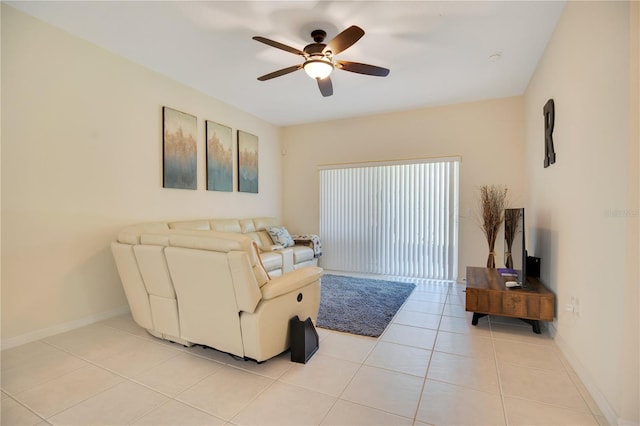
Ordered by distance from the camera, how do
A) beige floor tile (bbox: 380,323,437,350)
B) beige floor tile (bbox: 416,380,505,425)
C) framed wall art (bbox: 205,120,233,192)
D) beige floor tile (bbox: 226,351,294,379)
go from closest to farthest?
beige floor tile (bbox: 416,380,505,425) < beige floor tile (bbox: 226,351,294,379) < beige floor tile (bbox: 380,323,437,350) < framed wall art (bbox: 205,120,233,192)

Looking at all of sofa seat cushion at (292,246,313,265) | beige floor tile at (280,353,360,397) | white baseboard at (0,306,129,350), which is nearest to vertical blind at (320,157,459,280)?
sofa seat cushion at (292,246,313,265)

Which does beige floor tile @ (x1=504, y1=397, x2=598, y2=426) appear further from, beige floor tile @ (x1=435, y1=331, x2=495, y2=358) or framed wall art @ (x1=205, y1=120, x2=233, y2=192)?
framed wall art @ (x1=205, y1=120, x2=233, y2=192)

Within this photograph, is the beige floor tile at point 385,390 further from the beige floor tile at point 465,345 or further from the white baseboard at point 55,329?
the white baseboard at point 55,329

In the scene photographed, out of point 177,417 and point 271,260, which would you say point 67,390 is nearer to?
point 177,417

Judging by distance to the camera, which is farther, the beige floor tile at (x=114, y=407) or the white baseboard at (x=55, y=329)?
the white baseboard at (x=55, y=329)

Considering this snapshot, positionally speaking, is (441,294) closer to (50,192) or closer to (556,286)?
(556,286)

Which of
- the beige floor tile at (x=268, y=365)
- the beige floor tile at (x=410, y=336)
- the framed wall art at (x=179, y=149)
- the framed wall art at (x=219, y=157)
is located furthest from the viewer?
the framed wall art at (x=219, y=157)

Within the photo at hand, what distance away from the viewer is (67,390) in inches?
74.4

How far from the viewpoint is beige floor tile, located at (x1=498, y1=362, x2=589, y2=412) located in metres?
1.77

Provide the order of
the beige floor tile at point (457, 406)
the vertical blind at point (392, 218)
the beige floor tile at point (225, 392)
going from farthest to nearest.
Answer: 1. the vertical blind at point (392, 218)
2. the beige floor tile at point (225, 392)
3. the beige floor tile at point (457, 406)

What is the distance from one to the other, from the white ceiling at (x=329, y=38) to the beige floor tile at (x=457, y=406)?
2.81m

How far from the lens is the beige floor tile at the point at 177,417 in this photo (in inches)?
62.9

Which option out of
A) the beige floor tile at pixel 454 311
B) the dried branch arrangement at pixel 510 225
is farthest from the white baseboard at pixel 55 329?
the dried branch arrangement at pixel 510 225

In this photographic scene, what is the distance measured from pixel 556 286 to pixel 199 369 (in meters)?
2.99
